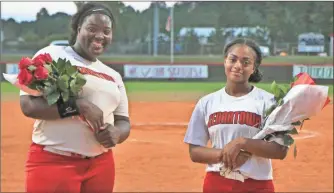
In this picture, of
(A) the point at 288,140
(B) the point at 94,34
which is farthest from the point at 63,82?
(A) the point at 288,140

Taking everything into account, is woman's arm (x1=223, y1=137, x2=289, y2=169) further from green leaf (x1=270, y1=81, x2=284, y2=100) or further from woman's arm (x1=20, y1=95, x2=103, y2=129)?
woman's arm (x1=20, y1=95, x2=103, y2=129)

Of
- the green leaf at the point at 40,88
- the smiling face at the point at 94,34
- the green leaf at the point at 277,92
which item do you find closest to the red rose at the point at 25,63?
the green leaf at the point at 40,88

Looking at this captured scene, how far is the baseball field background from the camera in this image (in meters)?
7.13

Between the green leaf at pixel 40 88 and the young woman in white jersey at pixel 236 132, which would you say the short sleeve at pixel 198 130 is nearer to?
the young woman in white jersey at pixel 236 132

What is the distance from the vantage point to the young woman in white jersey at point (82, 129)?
9.26ft

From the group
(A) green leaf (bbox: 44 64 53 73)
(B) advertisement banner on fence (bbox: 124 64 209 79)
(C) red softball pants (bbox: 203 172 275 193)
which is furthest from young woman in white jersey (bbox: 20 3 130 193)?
(B) advertisement banner on fence (bbox: 124 64 209 79)

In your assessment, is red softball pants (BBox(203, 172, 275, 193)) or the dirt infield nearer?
red softball pants (BBox(203, 172, 275, 193))

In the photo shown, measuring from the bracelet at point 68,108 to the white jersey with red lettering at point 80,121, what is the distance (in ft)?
0.29

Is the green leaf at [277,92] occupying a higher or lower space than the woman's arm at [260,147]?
higher

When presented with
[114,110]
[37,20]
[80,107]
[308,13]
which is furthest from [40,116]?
[308,13]

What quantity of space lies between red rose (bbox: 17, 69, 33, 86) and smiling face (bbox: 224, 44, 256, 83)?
3.37 ft

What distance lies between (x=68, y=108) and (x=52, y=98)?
0.10m

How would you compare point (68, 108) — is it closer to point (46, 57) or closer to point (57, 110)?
point (57, 110)

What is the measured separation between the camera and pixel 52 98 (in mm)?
2730
